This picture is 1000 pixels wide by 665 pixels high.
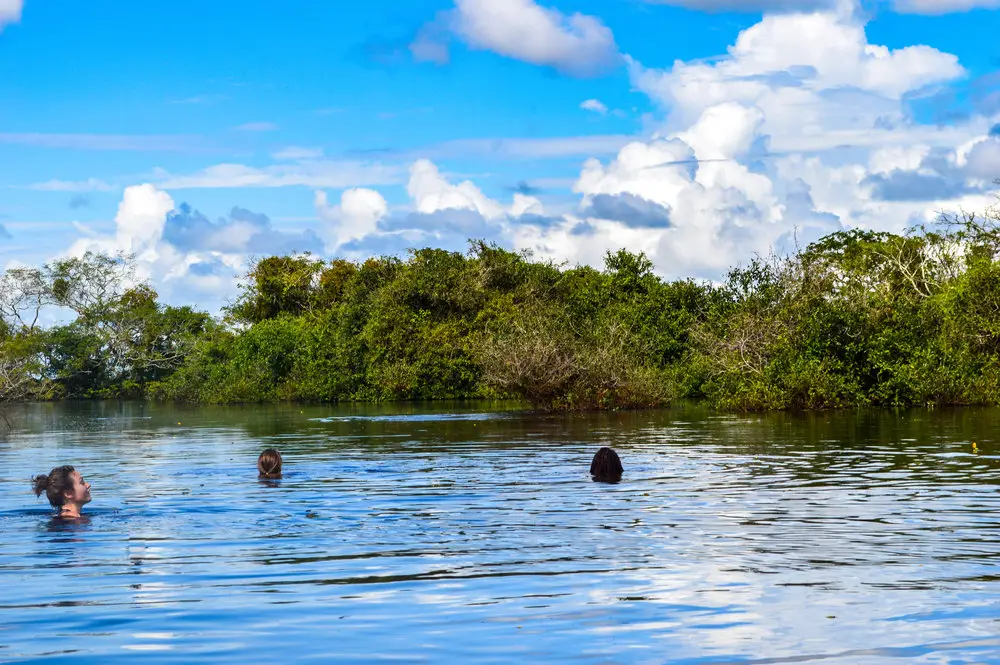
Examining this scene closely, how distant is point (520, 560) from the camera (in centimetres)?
1348

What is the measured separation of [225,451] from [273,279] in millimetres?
61531

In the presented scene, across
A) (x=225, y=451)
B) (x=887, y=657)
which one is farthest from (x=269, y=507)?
(x=225, y=451)

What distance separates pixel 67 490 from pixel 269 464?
6597 mm

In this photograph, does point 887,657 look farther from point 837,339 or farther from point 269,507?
point 837,339

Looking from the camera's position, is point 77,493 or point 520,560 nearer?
point 520,560

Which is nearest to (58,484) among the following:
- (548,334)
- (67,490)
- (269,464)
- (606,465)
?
(67,490)

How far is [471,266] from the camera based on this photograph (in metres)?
77.6

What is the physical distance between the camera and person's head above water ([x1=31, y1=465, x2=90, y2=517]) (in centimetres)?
1725

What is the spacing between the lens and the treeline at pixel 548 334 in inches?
1902

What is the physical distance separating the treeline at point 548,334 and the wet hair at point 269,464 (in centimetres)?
2432

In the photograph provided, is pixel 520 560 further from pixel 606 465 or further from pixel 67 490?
pixel 606 465

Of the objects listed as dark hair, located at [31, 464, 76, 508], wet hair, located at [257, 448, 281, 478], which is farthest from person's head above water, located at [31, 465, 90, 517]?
wet hair, located at [257, 448, 281, 478]

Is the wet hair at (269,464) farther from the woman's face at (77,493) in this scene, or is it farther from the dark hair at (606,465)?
the woman's face at (77,493)

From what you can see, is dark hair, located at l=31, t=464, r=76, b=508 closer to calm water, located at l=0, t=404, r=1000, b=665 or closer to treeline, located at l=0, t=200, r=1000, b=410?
calm water, located at l=0, t=404, r=1000, b=665
